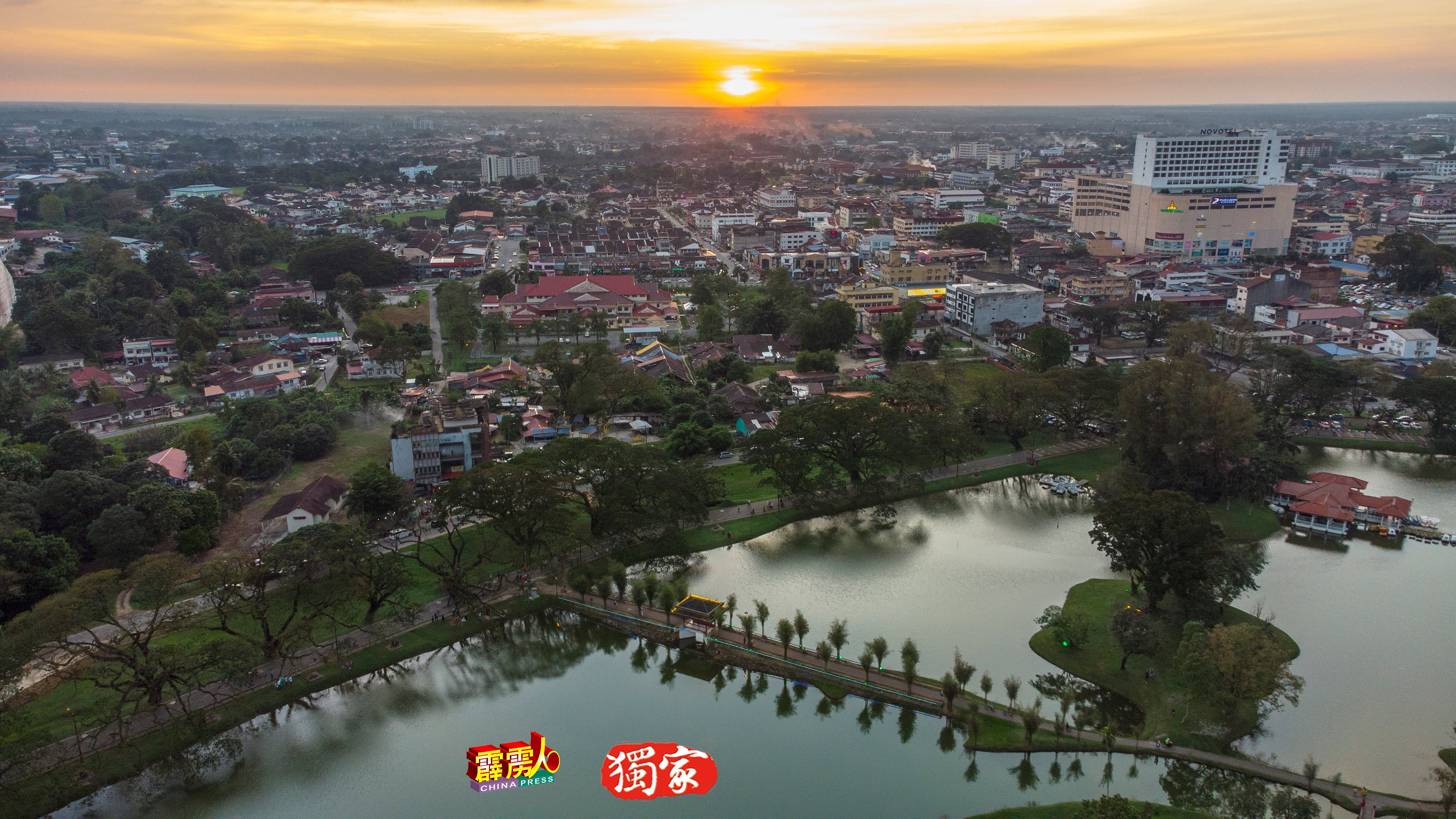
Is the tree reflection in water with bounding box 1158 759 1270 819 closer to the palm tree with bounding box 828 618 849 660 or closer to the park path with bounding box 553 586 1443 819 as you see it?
the park path with bounding box 553 586 1443 819

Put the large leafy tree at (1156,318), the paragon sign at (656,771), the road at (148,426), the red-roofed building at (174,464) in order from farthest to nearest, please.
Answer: the large leafy tree at (1156,318), the road at (148,426), the red-roofed building at (174,464), the paragon sign at (656,771)

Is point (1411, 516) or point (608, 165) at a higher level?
point (608, 165)

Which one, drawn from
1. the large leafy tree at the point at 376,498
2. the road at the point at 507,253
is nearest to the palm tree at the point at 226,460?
the large leafy tree at the point at 376,498

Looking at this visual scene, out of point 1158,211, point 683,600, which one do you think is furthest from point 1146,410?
point 1158,211

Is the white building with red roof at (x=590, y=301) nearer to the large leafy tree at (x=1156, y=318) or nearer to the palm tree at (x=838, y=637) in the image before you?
the large leafy tree at (x=1156, y=318)

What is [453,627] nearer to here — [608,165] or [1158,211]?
[1158,211]

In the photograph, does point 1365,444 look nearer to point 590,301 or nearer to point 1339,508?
point 1339,508

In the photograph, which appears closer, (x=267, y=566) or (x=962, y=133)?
(x=267, y=566)
